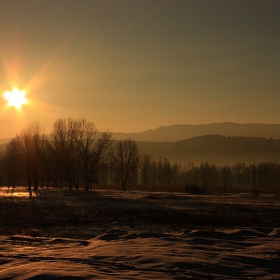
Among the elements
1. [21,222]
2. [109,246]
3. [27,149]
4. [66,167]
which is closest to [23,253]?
[109,246]

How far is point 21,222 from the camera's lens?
2117cm

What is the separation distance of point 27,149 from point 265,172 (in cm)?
6843

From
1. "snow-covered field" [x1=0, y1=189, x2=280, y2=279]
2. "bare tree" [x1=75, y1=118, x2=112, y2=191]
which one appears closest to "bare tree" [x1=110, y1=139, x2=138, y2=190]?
"bare tree" [x1=75, y1=118, x2=112, y2=191]

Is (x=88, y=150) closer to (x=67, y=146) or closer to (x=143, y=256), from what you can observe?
(x=67, y=146)

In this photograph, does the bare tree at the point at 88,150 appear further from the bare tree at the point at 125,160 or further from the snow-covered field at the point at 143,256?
the snow-covered field at the point at 143,256

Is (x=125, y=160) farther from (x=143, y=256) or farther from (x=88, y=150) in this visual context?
(x=143, y=256)

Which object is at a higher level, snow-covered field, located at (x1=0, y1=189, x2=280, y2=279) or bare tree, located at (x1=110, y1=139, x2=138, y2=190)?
bare tree, located at (x1=110, y1=139, x2=138, y2=190)

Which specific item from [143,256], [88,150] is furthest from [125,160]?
[143,256]

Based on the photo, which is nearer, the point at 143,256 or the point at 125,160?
the point at 143,256

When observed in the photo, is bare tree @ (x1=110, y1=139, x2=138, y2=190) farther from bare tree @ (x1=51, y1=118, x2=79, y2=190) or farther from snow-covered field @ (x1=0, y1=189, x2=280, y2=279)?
snow-covered field @ (x1=0, y1=189, x2=280, y2=279)

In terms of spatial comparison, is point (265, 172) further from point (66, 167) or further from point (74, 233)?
point (74, 233)

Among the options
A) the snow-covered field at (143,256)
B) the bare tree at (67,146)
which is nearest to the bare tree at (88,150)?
the bare tree at (67,146)

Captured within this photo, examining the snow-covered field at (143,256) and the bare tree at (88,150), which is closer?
the snow-covered field at (143,256)

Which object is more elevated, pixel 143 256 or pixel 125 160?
pixel 125 160
